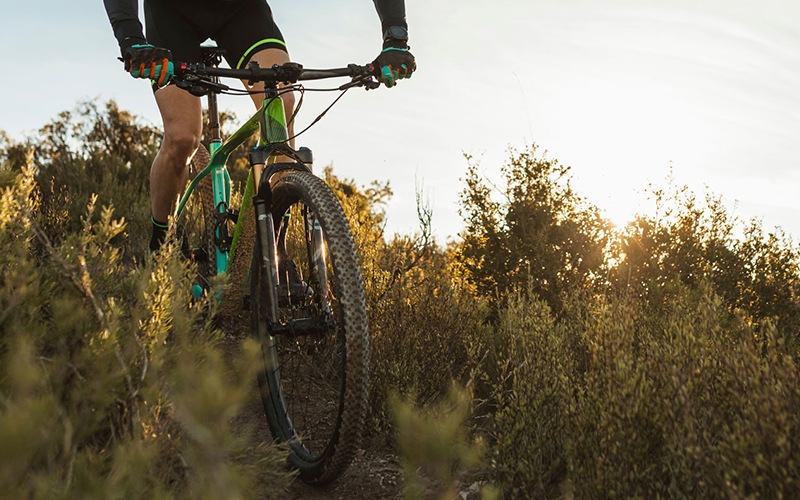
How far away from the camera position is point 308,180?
2559mm

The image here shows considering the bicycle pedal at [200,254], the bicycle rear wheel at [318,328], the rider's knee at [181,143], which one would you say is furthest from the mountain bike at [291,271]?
the bicycle pedal at [200,254]

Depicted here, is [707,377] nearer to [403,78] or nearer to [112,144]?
[403,78]

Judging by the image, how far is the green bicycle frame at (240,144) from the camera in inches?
112

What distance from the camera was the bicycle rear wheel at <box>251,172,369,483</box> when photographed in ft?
7.46

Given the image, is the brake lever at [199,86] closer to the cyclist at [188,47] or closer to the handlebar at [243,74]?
the handlebar at [243,74]

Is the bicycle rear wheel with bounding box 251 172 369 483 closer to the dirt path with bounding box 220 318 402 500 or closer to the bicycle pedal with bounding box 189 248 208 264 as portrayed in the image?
the dirt path with bounding box 220 318 402 500

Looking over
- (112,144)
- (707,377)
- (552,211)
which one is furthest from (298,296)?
(112,144)

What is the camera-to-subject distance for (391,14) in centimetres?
314

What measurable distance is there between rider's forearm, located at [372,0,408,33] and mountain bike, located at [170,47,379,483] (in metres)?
0.36

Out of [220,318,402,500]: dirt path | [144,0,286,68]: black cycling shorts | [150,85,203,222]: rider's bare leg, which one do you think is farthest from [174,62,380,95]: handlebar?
[220,318,402,500]: dirt path

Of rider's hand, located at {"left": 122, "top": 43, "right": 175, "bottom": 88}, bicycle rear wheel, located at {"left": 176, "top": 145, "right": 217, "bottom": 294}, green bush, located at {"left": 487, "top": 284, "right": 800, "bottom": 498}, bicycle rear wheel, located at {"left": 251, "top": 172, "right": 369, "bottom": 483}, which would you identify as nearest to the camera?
green bush, located at {"left": 487, "top": 284, "right": 800, "bottom": 498}

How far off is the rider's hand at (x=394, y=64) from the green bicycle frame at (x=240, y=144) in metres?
0.46

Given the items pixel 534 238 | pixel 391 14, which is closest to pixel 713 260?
pixel 534 238

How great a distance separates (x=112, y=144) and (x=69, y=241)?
9212 mm
